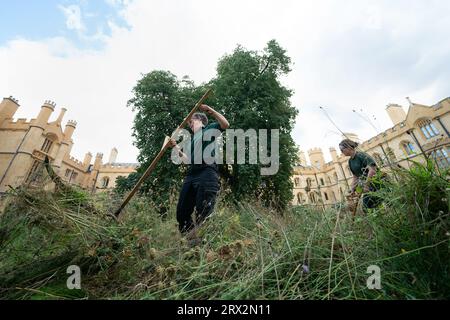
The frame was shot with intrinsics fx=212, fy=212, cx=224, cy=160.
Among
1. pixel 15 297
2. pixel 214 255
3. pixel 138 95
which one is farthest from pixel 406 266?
pixel 138 95

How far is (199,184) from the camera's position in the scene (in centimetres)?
305

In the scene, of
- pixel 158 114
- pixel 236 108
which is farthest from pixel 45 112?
pixel 236 108

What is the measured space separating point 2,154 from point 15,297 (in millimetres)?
37106

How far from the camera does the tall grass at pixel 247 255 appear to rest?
4.06ft

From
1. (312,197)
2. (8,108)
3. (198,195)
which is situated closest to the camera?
(312,197)

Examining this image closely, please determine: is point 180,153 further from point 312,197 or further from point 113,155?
point 113,155

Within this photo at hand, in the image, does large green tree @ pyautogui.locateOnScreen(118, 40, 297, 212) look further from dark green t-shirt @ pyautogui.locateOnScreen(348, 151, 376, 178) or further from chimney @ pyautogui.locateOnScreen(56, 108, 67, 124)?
chimney @ pyautogui.locateOnScreen(56, 108, 67, 124)

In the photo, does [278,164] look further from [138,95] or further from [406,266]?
[406,266]

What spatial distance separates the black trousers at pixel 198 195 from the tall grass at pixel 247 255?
0.62 m

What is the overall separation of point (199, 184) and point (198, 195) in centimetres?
16

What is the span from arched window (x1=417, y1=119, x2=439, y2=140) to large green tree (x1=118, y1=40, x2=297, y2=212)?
22.6m

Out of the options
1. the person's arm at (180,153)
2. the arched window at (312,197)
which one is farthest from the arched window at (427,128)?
the person's arm at (180,153)
